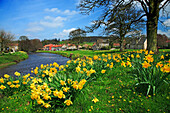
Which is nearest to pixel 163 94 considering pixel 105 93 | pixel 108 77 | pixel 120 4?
pixel 105 93

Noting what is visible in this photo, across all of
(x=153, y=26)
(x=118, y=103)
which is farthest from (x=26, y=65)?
(x=153, y=26)

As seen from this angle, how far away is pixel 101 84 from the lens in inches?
169

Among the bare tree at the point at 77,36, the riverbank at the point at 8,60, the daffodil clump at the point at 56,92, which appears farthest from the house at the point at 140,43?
the daffodil clump at the point at 56,92

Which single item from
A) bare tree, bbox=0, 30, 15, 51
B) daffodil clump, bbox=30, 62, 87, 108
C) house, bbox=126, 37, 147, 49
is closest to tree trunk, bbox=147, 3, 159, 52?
daffodil clump, bbox=30, 62, 87, 108

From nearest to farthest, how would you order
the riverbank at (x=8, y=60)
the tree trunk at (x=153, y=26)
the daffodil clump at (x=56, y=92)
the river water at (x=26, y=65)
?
the daffodil clump at (x=56, y=92) → the tree trunk at (x=153, y=26) → the river water at (x=26, y=65) → the riverbank at (x=8, y=60)

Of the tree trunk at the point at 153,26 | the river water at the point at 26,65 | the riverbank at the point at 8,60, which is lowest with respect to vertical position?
the river water at the point at 26,65

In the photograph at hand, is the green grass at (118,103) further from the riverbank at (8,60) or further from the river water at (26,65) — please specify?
the riverbank at (8,60)

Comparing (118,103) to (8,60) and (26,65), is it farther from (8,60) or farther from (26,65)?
(8,60)

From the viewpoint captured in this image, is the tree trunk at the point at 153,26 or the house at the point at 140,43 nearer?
the tree trunk at the point at 153,26

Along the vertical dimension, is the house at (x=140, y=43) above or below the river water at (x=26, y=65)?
above

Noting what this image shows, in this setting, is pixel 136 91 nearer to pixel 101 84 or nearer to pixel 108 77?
pixel 101 84

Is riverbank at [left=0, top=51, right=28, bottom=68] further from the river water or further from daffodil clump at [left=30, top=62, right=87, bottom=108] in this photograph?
daffodil clump at [left=30, top=62, right=87, bottom=108]

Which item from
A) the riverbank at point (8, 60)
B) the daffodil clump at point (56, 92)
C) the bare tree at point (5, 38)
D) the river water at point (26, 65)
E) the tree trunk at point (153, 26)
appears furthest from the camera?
the bare tree at point (5, 38)

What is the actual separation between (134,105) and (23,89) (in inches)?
184
